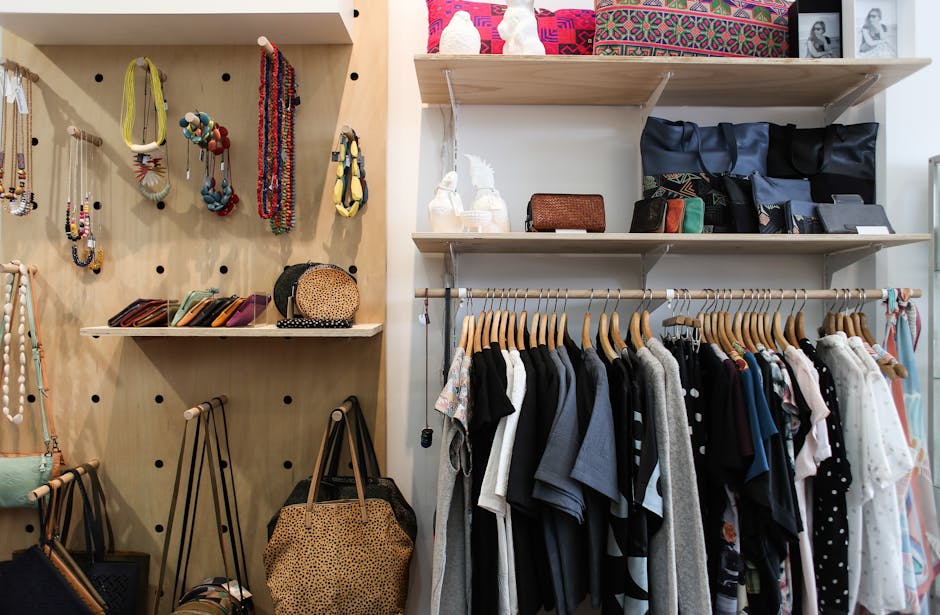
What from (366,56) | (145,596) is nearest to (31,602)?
(145,596)

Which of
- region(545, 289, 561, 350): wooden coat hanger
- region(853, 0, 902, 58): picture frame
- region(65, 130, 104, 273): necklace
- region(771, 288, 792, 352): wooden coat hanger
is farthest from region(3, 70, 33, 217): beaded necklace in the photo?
region(853, 0, 902, 58): picture frame

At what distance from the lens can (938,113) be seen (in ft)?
6.44

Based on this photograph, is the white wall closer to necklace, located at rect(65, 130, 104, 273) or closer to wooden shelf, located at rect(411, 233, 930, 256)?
wooden shelf, located at rect(411, 233, 930, 256)

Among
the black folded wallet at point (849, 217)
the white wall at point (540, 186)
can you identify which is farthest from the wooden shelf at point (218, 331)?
the black folded wallet at point (849, 217)

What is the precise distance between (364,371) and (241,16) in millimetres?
1086

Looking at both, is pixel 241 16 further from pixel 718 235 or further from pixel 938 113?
pixel 938 113

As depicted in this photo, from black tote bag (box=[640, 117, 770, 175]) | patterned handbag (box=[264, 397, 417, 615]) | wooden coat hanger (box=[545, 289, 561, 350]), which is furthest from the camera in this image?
black tote bag (box=[640, 117, 770, 175])

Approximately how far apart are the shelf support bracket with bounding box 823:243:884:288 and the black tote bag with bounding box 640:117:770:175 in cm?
39

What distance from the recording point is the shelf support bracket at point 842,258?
1766mm

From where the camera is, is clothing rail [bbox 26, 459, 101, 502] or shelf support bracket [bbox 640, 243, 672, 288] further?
shelf support bracket [bbox 640, 243, 672, 288]

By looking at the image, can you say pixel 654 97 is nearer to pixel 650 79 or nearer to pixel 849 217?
pixel 650 79

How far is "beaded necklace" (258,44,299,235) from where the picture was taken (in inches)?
67.3

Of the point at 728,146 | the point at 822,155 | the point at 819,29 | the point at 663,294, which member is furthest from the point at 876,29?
the point at 663,294

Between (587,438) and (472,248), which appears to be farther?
(472,248)
